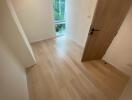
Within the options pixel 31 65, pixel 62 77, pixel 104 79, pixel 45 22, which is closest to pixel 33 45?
pixel 45 22

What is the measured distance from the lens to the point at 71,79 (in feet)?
7.36

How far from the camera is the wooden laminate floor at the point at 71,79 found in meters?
1.92

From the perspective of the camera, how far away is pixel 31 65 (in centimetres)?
263

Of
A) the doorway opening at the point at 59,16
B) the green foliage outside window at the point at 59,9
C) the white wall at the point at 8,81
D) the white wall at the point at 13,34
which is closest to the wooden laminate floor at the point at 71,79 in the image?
the white wall at the point at 13,34

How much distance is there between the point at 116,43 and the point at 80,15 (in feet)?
4.70

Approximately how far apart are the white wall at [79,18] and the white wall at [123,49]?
91 cm

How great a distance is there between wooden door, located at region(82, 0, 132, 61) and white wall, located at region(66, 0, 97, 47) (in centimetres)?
75

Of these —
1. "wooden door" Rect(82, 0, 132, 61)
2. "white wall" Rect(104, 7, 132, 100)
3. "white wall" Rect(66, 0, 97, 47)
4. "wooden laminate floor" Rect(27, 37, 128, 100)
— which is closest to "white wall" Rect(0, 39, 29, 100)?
"wooden laminate floor" Rect(27, 37, 128, 100)

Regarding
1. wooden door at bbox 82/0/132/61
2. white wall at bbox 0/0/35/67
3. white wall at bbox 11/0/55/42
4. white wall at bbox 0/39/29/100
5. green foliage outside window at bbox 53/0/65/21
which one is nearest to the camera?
white wall at bbox 0/39/29/100

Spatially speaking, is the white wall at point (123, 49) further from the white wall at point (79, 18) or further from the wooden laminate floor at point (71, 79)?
the white wall at point (79, 18)

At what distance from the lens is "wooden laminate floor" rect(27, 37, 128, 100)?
1.92m

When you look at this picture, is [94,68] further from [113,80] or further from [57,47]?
[57,47]

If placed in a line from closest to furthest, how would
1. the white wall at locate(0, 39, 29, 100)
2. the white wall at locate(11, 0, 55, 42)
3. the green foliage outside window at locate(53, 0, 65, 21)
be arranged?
the white wall at locate(0, 39, 29, 100) → the white wall at locate(11, 0, 55, 42) → the green foliage outside window at locate(53, 0, 65, 21)

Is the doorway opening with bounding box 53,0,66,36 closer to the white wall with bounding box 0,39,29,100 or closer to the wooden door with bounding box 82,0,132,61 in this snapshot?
the wooden door with bounding box 82,0,132,61
